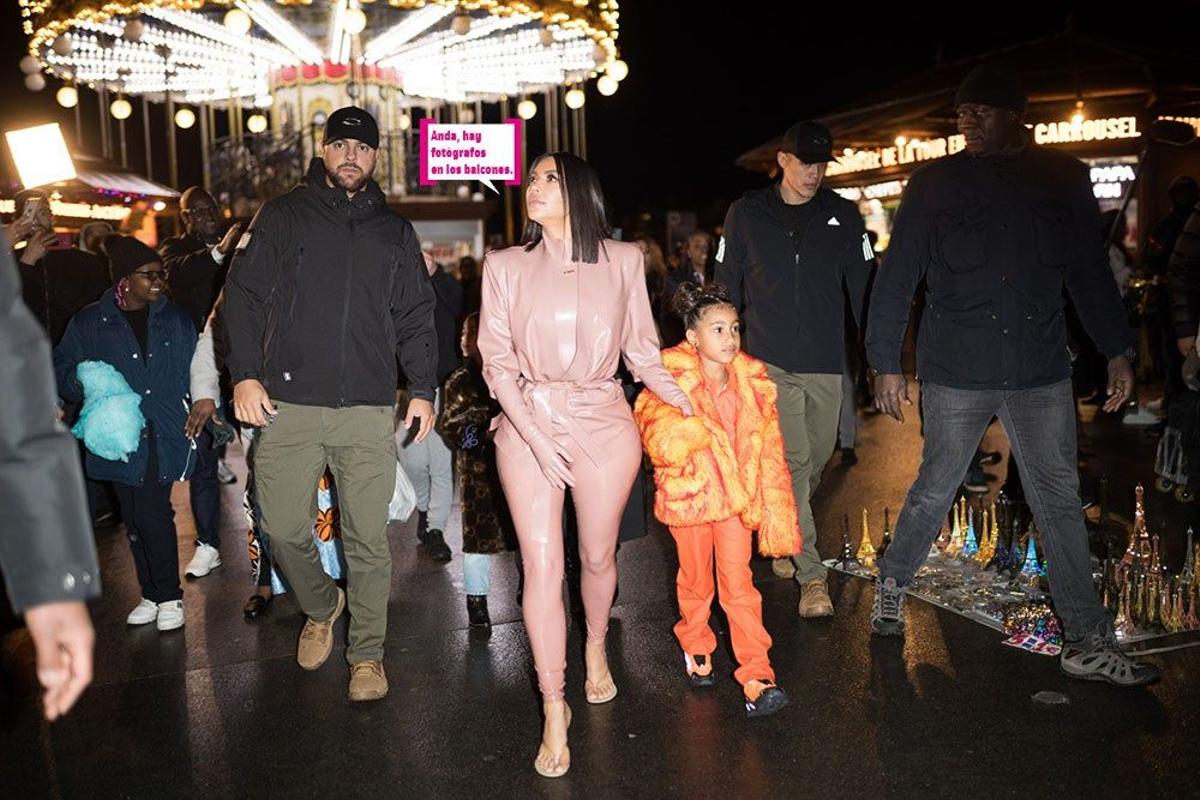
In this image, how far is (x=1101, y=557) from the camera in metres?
5.94

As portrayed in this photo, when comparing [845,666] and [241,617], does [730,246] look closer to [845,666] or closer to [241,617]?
[845,666]

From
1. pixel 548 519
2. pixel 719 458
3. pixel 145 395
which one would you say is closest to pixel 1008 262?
pixel 719 458

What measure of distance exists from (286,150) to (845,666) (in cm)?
1990

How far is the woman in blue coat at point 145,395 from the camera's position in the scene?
5.83 m

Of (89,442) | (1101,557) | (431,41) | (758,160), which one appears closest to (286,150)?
(431,41)

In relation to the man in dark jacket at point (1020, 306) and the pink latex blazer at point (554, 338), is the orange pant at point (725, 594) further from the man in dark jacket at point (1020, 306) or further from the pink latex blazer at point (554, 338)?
the man in dark jacket at point (1020, 306)

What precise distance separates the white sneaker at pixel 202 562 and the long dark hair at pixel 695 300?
12.1ft

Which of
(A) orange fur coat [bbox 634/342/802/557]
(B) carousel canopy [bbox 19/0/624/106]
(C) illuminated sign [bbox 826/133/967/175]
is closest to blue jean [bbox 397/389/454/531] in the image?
(A) orange fur coat [bbox 634/342/802/557]

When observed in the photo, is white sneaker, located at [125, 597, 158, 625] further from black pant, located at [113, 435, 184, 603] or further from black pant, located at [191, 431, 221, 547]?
black pant, located at [191, 431, 221, 547]

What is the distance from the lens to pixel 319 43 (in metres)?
20.3

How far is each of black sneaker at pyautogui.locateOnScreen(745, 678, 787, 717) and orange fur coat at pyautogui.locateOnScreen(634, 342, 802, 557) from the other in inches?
20.7

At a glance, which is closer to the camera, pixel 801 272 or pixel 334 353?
pixel 334 353

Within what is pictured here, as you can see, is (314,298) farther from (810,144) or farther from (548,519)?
(810,144)

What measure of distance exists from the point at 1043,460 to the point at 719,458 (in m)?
1.38
